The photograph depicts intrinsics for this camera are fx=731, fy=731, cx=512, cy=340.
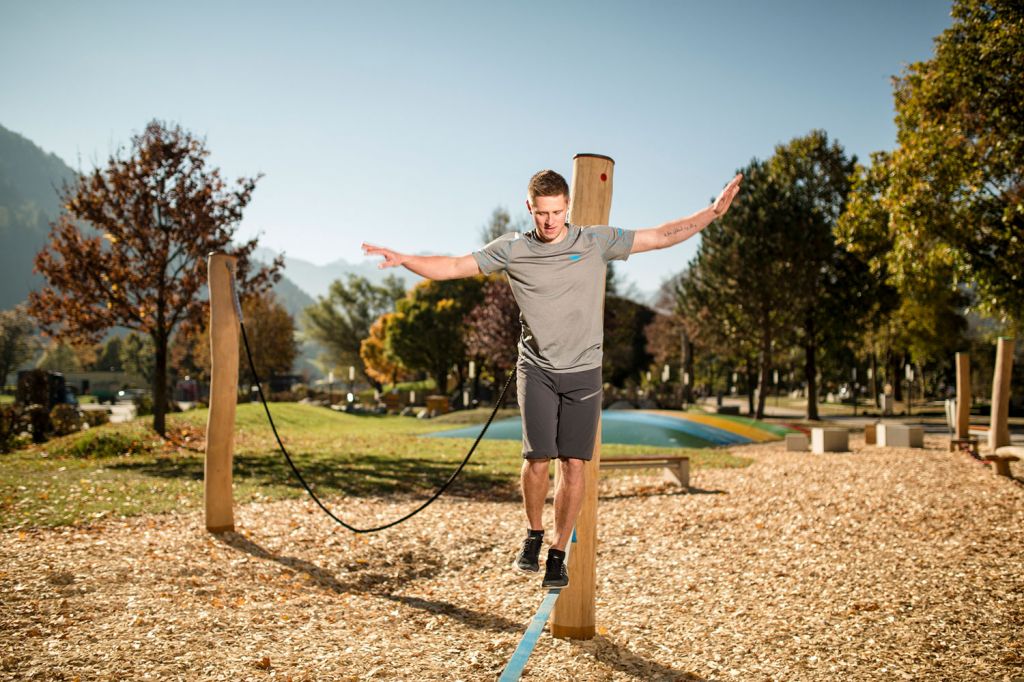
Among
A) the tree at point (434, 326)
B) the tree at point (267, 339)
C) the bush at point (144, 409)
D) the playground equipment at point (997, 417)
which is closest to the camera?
the playground equipment at point (997, 417)

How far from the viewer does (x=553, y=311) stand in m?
4.28

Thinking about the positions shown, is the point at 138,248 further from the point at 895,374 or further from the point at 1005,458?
the point at 895,374

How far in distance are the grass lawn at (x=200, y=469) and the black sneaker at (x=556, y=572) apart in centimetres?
701

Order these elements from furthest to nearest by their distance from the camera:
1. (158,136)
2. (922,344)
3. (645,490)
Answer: (922,344) < (158,136) < (645,490)

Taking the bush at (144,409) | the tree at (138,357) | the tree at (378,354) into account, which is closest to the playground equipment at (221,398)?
the bush at (144,409)

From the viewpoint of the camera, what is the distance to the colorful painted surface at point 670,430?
76.8ft

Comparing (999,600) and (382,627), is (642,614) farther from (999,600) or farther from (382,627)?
(999,600)

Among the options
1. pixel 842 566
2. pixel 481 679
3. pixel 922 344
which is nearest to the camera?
pixel 481 679

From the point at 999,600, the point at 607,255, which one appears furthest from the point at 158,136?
the point at 999,600

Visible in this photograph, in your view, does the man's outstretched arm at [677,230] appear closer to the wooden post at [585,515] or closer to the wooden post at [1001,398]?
the wooden post at [585,515]

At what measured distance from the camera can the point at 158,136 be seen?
60.5 ft

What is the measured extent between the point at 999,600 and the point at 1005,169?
45.6ft

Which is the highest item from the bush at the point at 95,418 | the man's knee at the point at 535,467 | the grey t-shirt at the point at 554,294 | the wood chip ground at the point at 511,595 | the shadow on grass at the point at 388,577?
the grey t-shirt at the point at 554,294

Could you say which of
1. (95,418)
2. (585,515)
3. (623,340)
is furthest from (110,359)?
(585,515)
